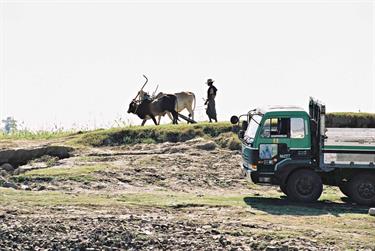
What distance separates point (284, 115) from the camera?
919 inches

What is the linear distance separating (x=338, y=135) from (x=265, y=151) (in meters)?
1.96

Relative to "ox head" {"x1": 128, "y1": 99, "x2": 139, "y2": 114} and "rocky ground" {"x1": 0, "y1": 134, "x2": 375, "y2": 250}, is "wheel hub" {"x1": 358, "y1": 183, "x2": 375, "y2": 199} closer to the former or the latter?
"rocky ground" {"x1": 0, "y1": 134, "x2": 375, "y2": 250}

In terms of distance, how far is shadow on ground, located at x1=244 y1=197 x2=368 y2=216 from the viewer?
72.4 ft

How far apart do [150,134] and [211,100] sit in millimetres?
3681

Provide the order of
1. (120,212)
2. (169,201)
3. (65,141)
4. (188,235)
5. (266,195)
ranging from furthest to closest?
(65,141)
(266,195)
(169,201)
(120,212)
(188,235)

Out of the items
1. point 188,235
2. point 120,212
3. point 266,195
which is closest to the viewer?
point 188,235

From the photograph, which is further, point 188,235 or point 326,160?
point 326,160

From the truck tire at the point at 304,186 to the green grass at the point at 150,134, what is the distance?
31.7 feet

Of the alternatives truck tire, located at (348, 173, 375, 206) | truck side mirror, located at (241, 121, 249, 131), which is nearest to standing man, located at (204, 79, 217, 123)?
truck side mirror, located at (241, 121, 249, 131)

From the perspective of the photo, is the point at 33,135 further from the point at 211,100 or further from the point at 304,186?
the point at 304,186

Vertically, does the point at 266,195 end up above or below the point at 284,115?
below

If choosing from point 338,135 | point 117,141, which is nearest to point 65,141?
point 117,141

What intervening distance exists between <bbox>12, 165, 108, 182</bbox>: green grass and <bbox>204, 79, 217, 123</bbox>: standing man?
9.53 meters

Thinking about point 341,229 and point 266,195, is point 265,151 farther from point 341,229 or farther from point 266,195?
point 341,229
